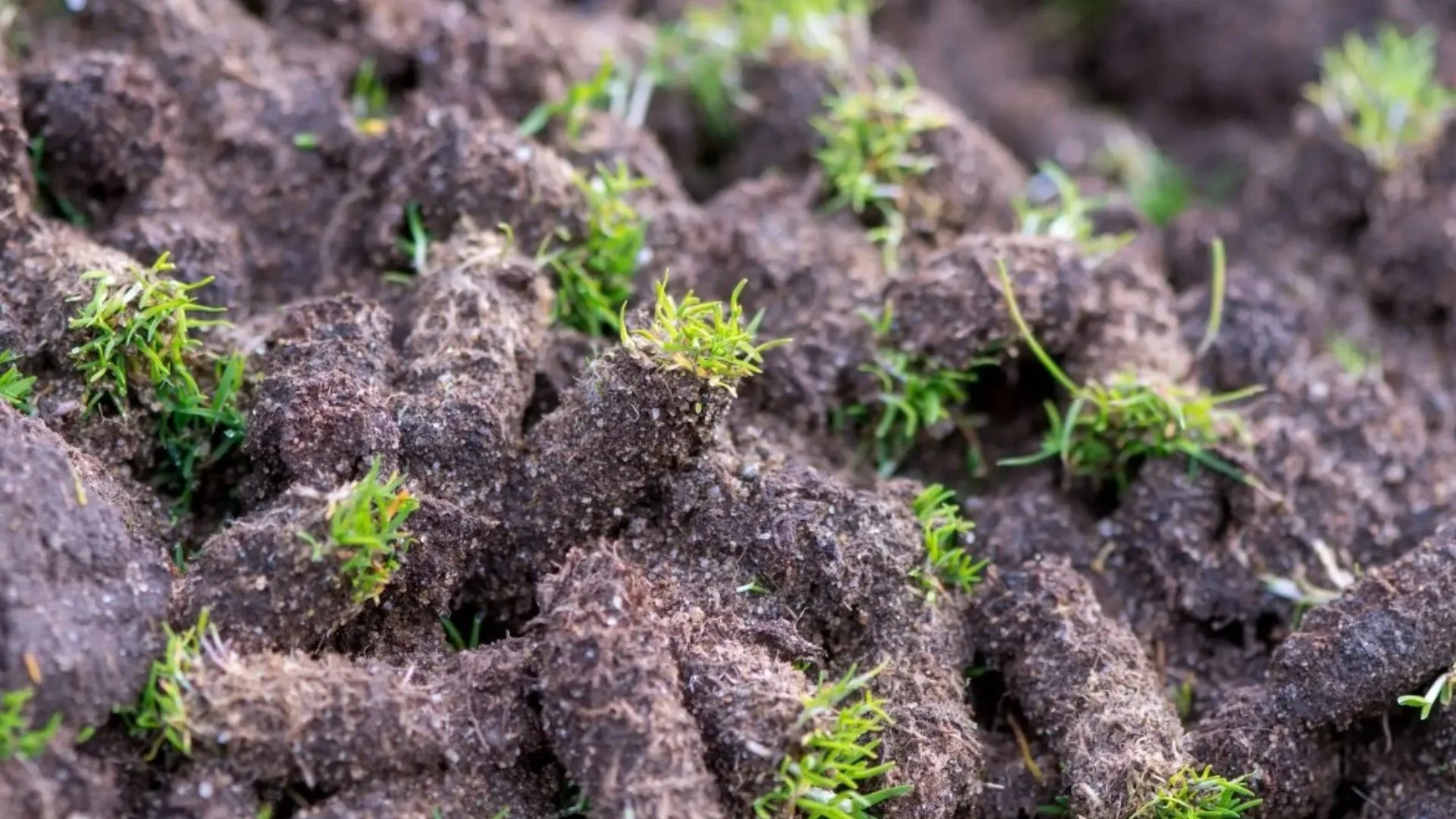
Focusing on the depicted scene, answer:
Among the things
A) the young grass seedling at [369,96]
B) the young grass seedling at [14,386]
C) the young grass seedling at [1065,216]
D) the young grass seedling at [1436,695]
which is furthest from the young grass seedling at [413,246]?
the young grass seedling at [1436,695]

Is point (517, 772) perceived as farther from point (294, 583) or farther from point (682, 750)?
point (294, 583)

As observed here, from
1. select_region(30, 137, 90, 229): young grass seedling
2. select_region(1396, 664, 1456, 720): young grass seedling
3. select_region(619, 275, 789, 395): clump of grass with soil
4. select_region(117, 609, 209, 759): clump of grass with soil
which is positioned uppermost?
select_region(619, 275, 789, 395): clump of grass with soil

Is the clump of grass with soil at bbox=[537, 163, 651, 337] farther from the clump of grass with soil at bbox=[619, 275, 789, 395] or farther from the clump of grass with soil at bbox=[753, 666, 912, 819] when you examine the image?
the clump of grass with soil at bbox=[753, 666, 912, 819]

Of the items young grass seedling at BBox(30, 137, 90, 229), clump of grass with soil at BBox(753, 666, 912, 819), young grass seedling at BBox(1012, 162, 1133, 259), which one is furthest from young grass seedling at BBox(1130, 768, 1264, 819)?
young grass seedling at BBox(30, 137, 90, 229)

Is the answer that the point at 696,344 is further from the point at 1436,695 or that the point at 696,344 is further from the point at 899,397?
the point at 1436,695

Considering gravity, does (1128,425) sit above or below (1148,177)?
below

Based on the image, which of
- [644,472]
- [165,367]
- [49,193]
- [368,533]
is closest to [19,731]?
[368,533]
